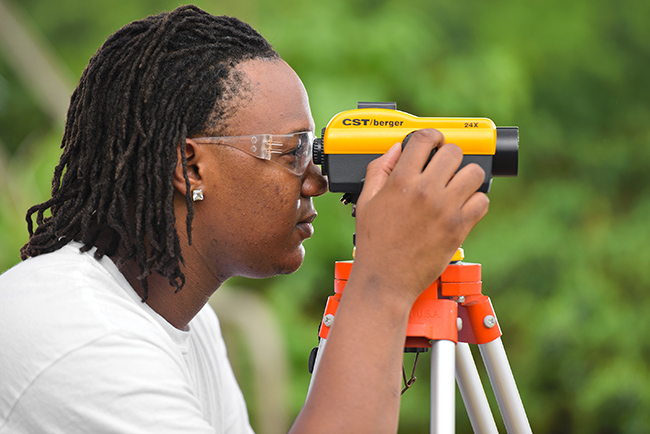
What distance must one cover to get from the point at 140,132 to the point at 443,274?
0.64m

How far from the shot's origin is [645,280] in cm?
338

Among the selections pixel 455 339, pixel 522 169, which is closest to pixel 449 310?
pixel 455 339

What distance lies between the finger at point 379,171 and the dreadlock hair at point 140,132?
1.08ft

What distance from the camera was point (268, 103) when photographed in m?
1.28

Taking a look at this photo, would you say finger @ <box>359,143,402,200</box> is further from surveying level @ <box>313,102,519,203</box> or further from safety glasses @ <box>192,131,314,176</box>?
safety glasses @ <box>192,131,314,176</box>

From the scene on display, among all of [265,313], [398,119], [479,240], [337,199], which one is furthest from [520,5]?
[398,119]

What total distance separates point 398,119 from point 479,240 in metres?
2.48

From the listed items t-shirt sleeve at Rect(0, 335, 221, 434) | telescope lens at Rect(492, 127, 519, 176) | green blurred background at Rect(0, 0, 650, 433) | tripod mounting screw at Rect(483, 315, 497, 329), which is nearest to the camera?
t-shirt sleeve at Rect(0, 335, 221, 434)

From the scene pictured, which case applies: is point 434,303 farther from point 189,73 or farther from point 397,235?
point 189,73

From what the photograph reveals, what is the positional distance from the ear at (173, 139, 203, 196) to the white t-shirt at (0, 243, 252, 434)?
24cm

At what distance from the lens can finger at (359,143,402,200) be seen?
1.11 metres

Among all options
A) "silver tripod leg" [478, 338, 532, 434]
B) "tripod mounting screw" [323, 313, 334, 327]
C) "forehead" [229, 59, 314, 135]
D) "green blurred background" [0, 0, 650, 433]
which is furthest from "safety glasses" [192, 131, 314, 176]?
"green blurred background" [0, 0, 650, 433]

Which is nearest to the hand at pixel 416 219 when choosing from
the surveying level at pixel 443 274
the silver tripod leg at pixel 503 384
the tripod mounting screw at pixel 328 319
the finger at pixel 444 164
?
the finger at pixel 444 164

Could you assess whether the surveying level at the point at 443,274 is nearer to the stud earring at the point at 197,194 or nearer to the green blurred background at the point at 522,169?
the stud earring at the point at 197,194
